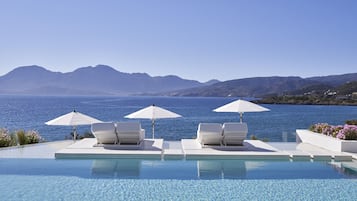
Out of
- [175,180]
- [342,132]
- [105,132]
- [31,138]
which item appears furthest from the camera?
[31,138]

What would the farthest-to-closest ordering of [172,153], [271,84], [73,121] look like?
[271,84]
[73,121]
[172,153]

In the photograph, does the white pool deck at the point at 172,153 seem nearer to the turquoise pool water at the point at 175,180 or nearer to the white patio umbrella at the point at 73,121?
the turquoise pool water at the point at 175,180

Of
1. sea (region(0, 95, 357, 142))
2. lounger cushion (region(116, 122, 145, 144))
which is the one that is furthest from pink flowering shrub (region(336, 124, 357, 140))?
lounger cushion (region(116, 122, 145, 144))

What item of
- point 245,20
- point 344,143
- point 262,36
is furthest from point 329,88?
point 344,143

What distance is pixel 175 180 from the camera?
7.16 meters

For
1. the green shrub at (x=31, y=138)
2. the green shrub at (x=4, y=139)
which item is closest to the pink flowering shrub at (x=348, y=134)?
the green shrub at (x=31, y=138)

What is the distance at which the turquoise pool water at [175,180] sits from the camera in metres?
6.26

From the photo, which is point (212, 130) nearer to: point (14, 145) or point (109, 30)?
point (14, 145)

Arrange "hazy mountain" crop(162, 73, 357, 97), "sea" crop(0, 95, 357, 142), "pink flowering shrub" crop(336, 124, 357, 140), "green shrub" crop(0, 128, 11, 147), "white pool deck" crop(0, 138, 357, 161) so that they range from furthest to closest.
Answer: "hazy mountain" crop(162, 73, 357, 97) < "sea" crop(0, 95, 357, 142) < "green shrub" crop(0, 128, 11, 147) < "pink flowering shrub" crop(336, 124, 357, 140) < "white pool deck" crop(0, 138, 357, 161)

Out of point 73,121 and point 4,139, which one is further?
point 73,121

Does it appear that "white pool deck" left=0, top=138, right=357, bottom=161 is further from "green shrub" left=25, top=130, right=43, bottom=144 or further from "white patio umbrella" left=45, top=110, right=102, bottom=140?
"green shrub" left=25, top=130, right=43, bottom=144

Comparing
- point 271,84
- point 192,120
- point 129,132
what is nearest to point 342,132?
point 129,132

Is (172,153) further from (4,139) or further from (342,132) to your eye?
(4,139)

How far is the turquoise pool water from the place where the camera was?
626 centimetres
